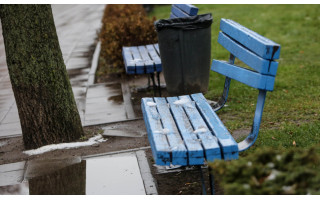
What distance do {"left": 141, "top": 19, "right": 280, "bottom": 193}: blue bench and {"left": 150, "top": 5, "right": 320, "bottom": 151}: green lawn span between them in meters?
1.09

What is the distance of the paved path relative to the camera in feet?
23.7

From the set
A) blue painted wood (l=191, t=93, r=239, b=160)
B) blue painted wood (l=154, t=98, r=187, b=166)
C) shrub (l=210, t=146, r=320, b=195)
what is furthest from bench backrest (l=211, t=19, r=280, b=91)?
shrub (l=210, t=146, r=320, b=195)

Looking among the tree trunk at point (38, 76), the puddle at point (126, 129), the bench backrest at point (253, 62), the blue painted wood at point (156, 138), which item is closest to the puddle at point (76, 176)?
the tree trunk at point (38, 76)

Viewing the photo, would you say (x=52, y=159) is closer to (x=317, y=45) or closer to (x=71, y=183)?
(x=71, y=183)

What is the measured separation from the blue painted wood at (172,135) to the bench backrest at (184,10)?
247 cm


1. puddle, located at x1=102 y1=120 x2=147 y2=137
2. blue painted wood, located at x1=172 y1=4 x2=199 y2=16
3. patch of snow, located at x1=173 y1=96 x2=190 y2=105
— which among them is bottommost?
puddle, located at x1=102 y1=120 x2=147 y2=137

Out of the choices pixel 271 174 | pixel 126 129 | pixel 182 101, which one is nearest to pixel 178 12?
pixel 126 129

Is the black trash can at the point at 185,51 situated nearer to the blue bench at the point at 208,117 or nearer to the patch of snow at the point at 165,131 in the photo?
the blue bench at the point at 208,117

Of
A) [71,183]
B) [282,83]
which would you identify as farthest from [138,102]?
[71,183]

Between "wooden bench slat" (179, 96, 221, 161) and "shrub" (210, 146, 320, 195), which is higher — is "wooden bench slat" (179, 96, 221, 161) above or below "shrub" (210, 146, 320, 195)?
below

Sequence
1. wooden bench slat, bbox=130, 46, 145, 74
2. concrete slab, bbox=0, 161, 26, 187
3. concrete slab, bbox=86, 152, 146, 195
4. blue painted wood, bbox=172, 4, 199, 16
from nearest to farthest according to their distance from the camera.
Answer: concrete slab, bbox=86, 152, 146, 195
concrete slab, bbox=0, 161, 26, 187
wooden bench slat, bbox=130, 46, 145, 74
blue painted wood, bbox=172, 4, 199, 16

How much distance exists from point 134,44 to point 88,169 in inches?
192

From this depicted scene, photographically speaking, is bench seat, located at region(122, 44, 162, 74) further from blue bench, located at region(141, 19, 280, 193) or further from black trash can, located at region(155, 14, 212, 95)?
blue bench, located at region(141, 19, 280, 193)

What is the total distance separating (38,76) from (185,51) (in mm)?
1956
